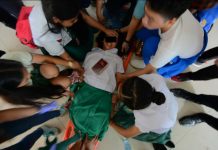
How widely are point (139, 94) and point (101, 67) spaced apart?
0.44 metres

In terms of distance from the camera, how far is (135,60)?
1773 millimetres

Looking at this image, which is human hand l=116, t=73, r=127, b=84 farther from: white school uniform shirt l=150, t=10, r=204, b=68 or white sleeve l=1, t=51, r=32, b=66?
white sleeve l=1, t=51, r=32, b=66

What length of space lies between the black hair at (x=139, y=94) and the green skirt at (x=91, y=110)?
1.04 feet

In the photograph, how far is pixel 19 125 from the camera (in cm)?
132

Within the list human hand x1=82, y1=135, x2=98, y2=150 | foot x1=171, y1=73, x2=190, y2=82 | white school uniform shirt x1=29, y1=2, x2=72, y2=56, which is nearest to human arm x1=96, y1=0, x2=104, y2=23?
white school uniform shirt x1=29, y1=2, x2=72, y2=56

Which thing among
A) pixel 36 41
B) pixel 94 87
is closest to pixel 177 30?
pixel 94 87

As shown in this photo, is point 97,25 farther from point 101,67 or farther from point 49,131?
point 49,131

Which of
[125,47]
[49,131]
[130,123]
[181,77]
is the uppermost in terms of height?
[125,47]

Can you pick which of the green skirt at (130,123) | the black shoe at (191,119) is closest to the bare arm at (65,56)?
the green skirt at (130,123)

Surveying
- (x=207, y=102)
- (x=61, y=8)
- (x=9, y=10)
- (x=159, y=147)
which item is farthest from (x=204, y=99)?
(x=9, y=10)

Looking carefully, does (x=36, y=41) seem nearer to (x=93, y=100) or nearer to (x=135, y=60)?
(x=93, y=100)

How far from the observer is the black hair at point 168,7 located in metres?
0.98

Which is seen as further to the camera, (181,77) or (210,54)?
(181,77)

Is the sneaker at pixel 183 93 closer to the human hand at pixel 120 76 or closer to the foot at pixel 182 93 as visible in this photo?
the foot at pixel 182 93
